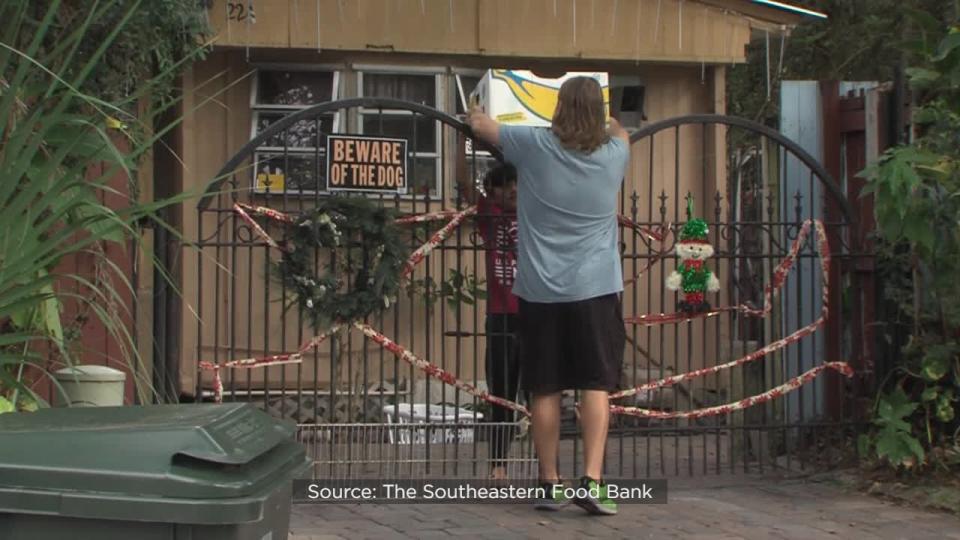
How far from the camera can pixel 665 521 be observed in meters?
5.65

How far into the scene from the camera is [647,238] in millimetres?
6918

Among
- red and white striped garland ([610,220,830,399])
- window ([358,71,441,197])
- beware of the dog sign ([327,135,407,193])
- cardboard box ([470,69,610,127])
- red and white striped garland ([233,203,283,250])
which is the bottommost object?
red and white striped garland ([610,220,830,399])

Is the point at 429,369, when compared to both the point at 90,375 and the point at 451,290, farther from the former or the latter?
the point at 90,375

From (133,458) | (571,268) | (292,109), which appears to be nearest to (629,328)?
(292,109)

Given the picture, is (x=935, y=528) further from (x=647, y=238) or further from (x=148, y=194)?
(x=148, y=194)

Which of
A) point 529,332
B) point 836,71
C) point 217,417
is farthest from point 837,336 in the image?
point 836,71

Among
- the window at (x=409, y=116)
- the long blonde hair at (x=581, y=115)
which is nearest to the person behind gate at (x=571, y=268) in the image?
the long blonde hair at (x=581, y=115)

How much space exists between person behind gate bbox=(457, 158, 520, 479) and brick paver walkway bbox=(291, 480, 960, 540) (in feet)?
2.68

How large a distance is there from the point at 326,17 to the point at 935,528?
5.76 meters

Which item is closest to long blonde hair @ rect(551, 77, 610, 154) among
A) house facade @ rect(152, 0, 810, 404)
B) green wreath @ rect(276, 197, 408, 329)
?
green wreath @ rect(276, 197, 408, 329)

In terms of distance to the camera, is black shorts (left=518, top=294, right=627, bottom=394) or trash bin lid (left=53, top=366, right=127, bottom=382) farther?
black shorts (left=518, top=294, right=627, bottom=394)

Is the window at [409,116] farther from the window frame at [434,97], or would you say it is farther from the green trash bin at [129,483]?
the green trash bin at [129,483]

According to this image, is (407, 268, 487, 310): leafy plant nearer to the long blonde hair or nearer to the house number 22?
the long blonde hair

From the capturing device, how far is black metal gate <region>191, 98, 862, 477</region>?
247 inches
